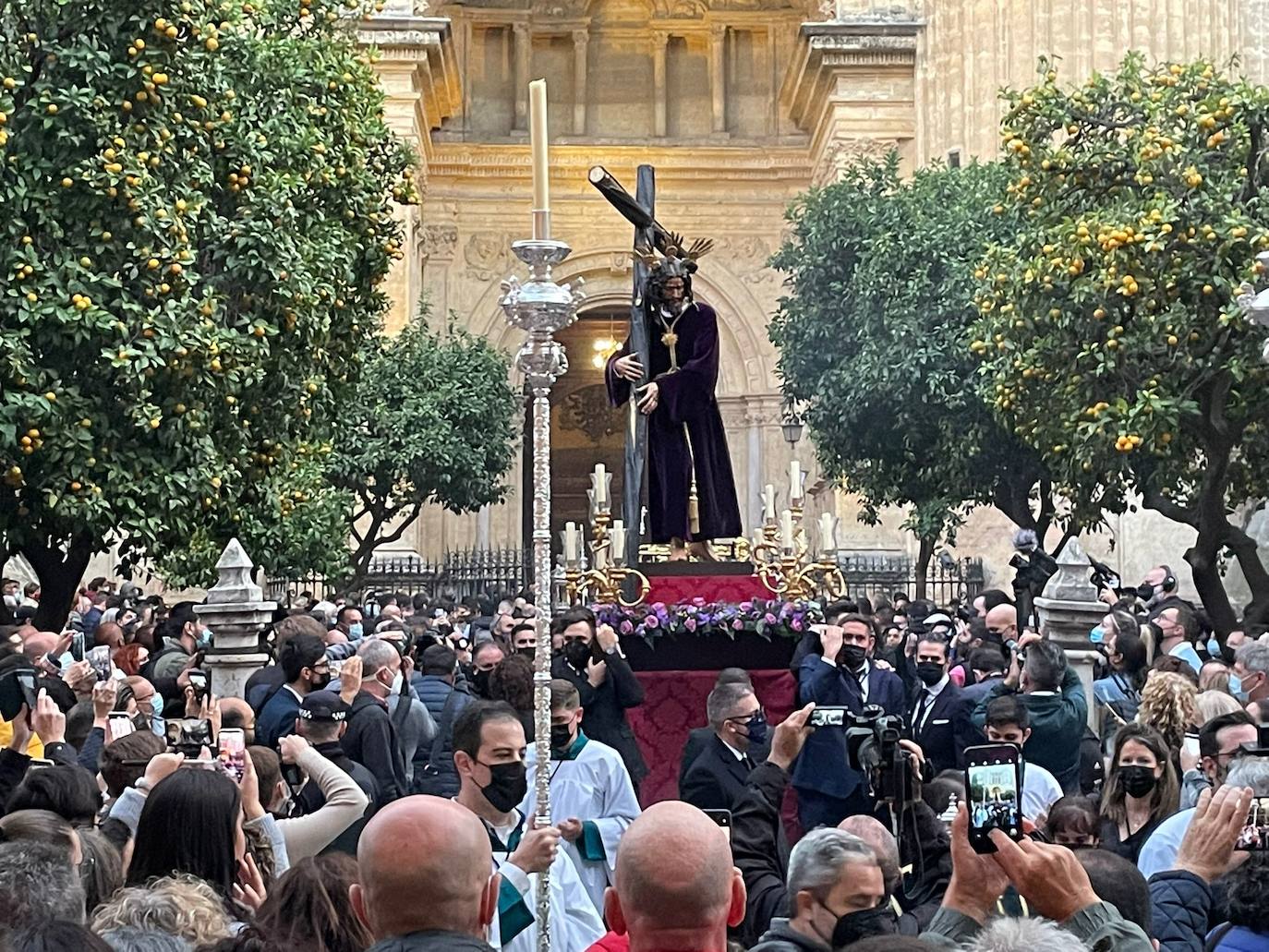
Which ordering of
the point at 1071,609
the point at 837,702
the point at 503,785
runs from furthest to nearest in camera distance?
the point at 1071,609, the point at 837,702, the point at 503,785

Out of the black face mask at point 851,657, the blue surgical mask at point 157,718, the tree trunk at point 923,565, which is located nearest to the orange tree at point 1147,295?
the tree trunk at point 923,565

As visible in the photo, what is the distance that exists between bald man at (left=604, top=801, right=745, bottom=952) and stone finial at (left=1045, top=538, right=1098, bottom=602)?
10.6m

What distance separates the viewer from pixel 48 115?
635 inches

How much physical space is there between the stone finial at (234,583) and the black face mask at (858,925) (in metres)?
12.0

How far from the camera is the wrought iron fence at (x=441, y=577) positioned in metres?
32.2

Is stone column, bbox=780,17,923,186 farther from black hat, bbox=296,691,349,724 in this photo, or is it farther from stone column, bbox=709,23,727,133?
black hat, bbox=296,691,349,724

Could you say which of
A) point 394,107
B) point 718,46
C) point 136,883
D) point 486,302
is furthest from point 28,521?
point 718,46

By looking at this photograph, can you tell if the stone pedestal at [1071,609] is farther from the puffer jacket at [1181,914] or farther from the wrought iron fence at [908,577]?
the wrought iron fence at [908,577]

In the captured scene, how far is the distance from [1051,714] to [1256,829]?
169 inches

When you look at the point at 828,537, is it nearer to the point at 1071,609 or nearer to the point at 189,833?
the point at 1071,609

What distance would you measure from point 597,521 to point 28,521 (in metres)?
6.23

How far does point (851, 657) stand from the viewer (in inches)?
373

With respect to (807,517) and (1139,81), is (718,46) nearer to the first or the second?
(807,517)

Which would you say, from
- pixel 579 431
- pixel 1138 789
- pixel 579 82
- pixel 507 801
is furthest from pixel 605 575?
pixel 579 431
